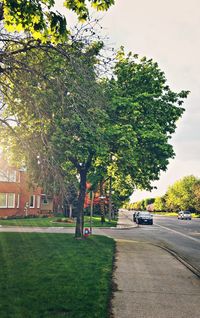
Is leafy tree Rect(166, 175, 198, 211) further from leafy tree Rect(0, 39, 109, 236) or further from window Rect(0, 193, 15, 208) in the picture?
leafy tree Rect(0, 39, 109, 236)

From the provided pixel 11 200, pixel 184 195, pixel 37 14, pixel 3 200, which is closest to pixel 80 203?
pixel 37 14

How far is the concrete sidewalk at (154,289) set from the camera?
20.9 feet

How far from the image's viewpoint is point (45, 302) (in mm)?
6516

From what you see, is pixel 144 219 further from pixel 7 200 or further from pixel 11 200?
pixel 7 200

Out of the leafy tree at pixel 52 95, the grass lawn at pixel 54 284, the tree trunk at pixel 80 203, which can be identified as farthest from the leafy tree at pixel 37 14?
the tree trunk at pixel 80 203

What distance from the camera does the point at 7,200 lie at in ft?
141

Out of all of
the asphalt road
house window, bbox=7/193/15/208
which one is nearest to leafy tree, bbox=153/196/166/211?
house window, bbox=7/193/15/208

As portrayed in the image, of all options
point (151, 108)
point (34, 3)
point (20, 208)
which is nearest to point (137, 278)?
point (34, 3)

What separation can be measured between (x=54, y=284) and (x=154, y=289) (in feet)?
7.85

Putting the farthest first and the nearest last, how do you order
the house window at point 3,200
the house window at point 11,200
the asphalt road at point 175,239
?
the house window at point 11,200 < the house window at point 3,200 < the asphalt road at point 175,239

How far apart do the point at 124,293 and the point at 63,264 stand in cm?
354

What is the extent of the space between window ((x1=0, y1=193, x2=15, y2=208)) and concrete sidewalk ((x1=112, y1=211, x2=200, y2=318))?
3205 cm

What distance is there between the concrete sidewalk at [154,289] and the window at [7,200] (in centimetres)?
3205

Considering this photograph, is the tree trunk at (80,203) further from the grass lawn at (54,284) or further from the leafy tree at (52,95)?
the leafy tree at (52,95)
